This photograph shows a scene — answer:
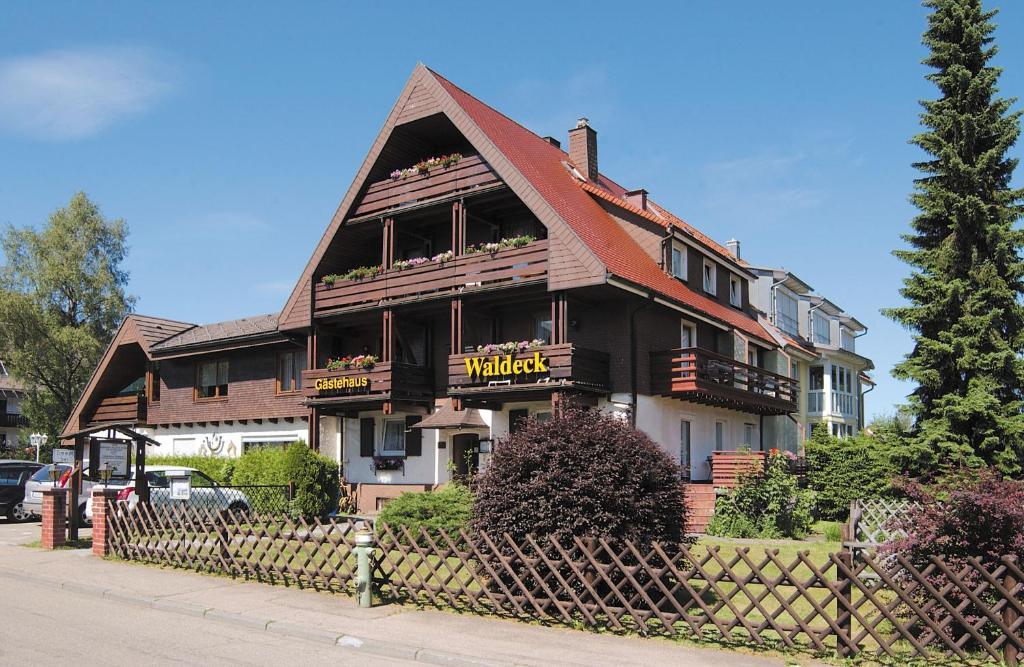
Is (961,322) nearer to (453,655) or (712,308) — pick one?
(712,308)

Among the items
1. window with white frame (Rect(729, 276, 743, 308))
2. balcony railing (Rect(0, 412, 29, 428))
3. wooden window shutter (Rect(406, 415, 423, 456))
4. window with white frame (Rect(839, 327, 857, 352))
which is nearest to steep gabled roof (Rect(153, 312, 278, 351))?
wooden window shutter (Rect(406, 415, 423, 456))

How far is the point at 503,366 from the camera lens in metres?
23.7

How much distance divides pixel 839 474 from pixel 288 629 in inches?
760

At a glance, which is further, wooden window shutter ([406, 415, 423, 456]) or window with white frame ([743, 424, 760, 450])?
window with white frame ([743, 424, 760, 450])

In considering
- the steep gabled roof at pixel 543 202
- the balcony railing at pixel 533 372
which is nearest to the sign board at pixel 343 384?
the steep gabled roof at pixel 543 202

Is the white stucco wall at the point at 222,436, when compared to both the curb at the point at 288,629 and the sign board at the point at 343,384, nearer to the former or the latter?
the sign board at the point at 343,384

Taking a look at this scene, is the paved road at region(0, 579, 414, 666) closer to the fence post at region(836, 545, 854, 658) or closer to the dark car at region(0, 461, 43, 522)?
the fence post at region(836, 545, 854, 658)

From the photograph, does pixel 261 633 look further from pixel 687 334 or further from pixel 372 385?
pixel 687 334

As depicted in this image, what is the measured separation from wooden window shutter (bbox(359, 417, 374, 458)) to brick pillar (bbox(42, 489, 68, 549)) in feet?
37.6

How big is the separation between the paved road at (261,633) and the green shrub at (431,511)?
293cm

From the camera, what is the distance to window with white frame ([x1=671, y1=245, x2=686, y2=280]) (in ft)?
92.5

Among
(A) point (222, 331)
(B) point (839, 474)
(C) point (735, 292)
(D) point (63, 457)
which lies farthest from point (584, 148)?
(D) point (63, 457)

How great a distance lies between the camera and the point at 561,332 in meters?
23.4

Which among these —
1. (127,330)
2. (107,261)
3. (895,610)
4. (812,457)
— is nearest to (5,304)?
(107,261)
